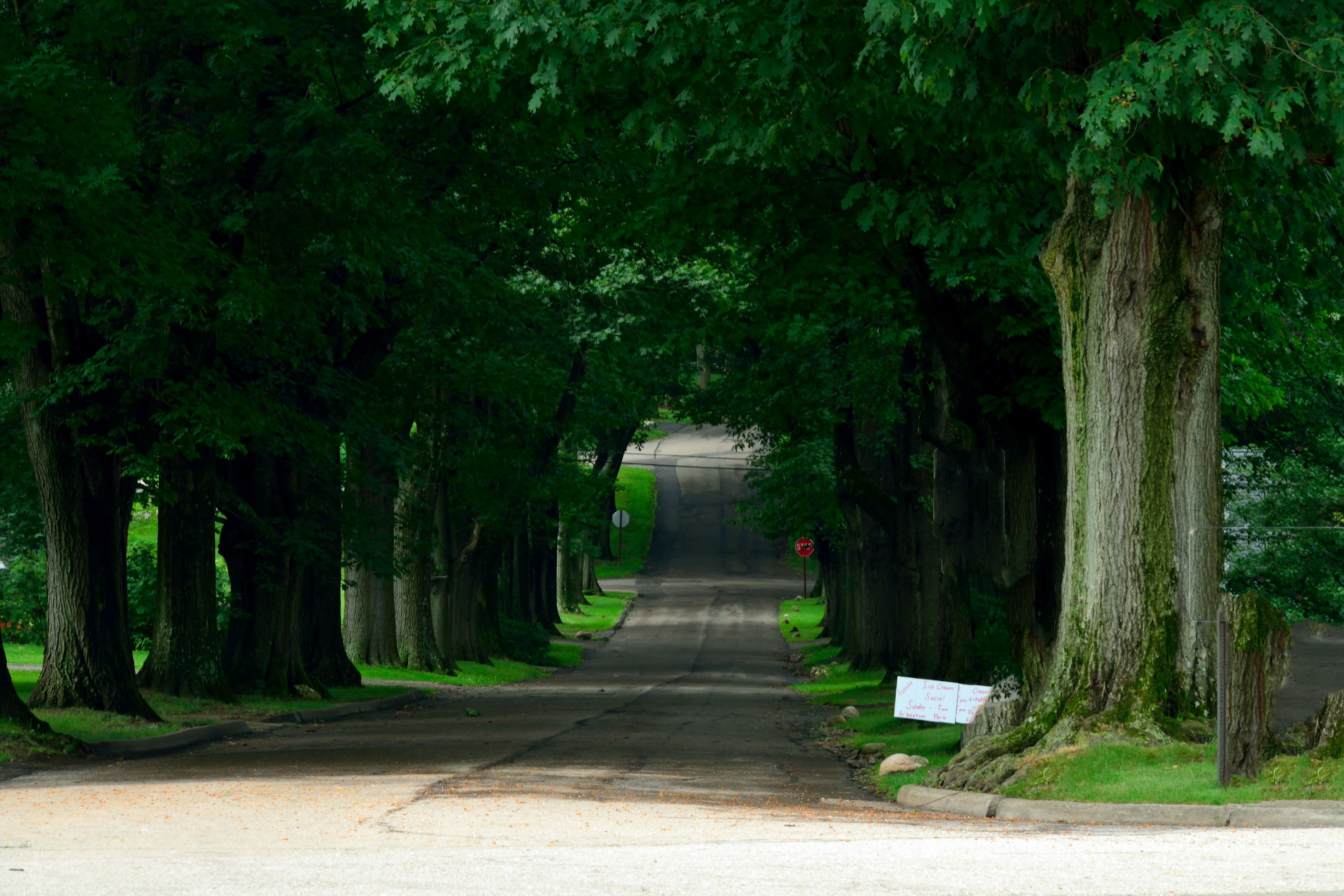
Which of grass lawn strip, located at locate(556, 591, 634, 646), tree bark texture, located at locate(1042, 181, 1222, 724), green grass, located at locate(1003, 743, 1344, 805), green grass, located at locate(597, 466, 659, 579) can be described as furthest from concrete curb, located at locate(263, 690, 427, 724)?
green grass, located at locate(597, 466, 659, 579)

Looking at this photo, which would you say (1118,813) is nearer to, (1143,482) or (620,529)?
(1143,482)

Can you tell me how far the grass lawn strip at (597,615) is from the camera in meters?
59.7

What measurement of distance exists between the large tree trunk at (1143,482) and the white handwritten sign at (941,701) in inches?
53.9

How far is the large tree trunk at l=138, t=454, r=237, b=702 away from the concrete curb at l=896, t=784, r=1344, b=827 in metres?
13.4

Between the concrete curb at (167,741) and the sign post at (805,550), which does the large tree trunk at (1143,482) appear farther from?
the sign post at (805,550)

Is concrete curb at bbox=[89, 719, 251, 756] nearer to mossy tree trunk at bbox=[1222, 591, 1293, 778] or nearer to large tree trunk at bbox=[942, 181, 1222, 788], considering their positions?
large tree trunk at bbox=[942, 181, 1222, 788]

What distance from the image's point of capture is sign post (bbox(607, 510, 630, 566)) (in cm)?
9238

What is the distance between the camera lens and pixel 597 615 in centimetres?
6669

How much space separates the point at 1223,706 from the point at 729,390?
884 inches

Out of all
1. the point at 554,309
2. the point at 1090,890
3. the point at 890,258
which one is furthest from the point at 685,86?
the point at 554,309

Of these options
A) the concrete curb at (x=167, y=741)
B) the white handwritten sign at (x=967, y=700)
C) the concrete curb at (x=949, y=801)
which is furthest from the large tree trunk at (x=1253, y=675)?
the concrete curb at (x=167, y=741)

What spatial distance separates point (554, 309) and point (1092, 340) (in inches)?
834

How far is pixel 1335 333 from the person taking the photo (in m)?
22.1

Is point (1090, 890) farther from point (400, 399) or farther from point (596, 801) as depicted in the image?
point (400, 399)
